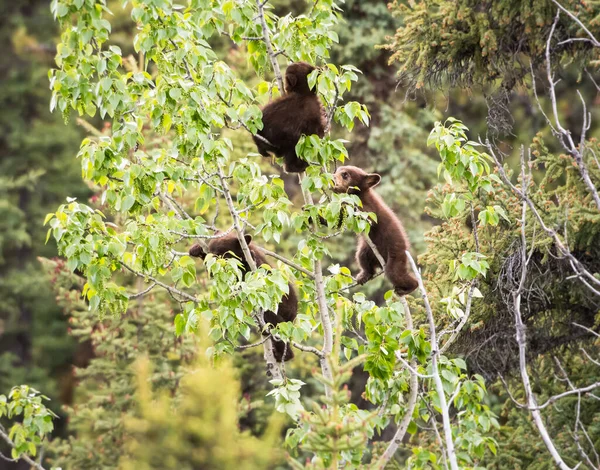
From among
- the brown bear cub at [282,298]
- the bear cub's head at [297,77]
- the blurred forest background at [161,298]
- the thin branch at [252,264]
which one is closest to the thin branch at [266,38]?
the bear cub's head at [297,77]

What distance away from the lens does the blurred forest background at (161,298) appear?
859 centimetres

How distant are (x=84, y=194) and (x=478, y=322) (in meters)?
17.2

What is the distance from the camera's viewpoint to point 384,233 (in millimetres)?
7266

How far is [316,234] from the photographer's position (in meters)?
6.17

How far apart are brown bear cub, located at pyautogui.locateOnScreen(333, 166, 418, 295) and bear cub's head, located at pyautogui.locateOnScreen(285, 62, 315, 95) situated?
30.6 inches

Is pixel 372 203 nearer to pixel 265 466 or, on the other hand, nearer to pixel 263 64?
pixel 263 64

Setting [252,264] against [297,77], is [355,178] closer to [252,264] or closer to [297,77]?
[297,77]

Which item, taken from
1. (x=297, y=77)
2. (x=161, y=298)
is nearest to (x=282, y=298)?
(x=297, y=77)

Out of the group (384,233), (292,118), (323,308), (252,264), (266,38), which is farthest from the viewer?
(384,233)

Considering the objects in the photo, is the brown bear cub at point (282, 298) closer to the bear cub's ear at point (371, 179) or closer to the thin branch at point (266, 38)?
the bear cub's ear at point (371, 179)

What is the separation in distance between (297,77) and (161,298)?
750 centimetres

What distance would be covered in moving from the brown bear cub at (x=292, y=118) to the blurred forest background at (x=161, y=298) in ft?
4.99

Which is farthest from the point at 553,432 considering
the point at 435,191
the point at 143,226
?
the point at 143,226

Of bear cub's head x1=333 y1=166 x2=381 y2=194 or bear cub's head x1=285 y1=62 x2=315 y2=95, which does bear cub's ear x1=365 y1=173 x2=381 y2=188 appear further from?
bear cub's head x1=285 y1=62 x2=315 y2=95
